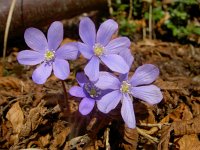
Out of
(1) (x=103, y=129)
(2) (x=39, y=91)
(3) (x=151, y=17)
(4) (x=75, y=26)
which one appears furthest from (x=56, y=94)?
(3) (x=151, y=17)

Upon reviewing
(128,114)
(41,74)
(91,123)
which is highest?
(41,74)

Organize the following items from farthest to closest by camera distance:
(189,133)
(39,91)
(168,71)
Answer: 1. (168,71)
2. (39,91)
3. (189,133)

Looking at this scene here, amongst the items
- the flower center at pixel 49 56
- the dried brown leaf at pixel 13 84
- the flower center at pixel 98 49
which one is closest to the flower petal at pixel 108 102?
the flower center at pixel 98 49

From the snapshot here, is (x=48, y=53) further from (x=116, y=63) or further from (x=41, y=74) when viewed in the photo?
(x=116, y=63)

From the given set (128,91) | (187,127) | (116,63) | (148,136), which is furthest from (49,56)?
(187,127)

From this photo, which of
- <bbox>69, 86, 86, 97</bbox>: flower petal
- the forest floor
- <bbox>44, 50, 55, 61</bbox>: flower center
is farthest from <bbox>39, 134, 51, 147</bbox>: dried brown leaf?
<bbox>44, 50, 55, 61</bbox>: flower center

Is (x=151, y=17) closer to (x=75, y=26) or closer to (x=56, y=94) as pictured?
(x=75, y=26)

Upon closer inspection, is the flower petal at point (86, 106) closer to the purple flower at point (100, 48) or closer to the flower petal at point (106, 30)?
the purple flower at point (100, 48)
